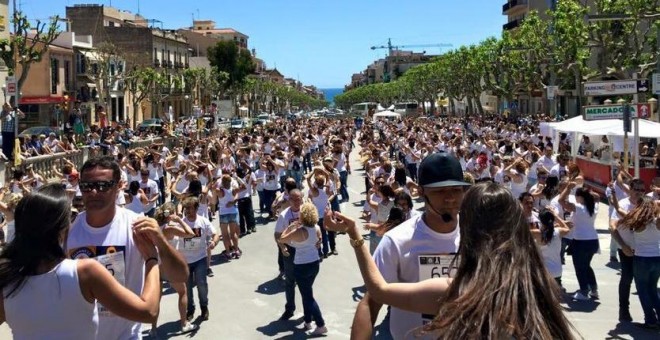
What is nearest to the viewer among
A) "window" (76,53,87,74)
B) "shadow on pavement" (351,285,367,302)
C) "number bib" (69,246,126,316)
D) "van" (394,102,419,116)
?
"number bib" (69,246,126,316)

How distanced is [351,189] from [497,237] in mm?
20258

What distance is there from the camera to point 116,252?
375 cm

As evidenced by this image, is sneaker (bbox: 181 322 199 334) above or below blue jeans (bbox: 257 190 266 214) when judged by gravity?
below

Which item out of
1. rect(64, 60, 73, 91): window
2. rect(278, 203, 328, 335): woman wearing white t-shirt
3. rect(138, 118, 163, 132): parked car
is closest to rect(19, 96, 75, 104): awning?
rect(64, 60, 73, 91): window

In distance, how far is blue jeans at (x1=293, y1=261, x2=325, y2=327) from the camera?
26.0 ft

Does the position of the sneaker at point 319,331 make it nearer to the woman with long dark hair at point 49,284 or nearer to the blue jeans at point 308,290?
the blue jeans at point 308,290

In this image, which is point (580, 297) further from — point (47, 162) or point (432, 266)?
point (47, 162)

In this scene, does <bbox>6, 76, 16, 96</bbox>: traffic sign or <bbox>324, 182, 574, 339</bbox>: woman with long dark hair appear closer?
<bbox>324, 182, 574, 339</bbox>: woman with long dark hair

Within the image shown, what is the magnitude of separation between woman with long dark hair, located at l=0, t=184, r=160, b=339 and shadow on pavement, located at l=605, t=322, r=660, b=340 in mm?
6283

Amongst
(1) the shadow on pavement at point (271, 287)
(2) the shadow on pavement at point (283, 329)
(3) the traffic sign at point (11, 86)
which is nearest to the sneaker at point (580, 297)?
(2) the shadow on pavement at point (283, 329)

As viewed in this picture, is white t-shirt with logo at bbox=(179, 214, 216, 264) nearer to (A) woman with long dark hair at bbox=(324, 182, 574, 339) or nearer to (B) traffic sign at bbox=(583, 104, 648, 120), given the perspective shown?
(A) woman with long dark hair at bbox=(324, 182, 574, 339)

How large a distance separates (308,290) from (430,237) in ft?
16.0

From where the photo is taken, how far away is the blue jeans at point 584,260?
9016 mm

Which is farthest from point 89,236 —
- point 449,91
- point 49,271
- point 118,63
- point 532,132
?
point 449,91
